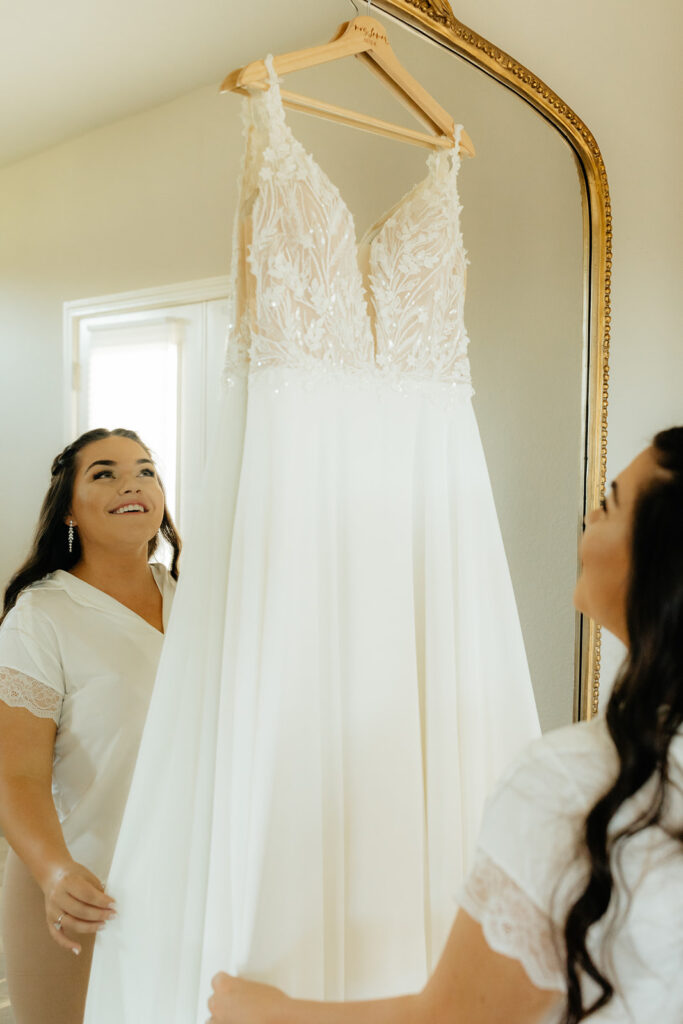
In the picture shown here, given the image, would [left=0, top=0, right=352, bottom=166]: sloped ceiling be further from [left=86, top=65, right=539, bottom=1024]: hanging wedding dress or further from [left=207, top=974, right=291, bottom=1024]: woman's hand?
[left=207, top=974, right=291, bottom=1024]: woman's hand

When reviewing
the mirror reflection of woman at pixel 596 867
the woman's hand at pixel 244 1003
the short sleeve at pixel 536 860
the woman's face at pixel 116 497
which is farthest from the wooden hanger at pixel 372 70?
the woman's hand at pixel 244 1003

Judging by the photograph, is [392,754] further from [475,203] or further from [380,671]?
[475,203]

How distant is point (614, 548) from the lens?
72 cm

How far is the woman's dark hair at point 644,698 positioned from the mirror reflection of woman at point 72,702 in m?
0.50

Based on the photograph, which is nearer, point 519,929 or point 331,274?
point 519,929

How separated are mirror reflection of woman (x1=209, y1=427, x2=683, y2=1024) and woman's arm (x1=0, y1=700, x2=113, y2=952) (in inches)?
14.6

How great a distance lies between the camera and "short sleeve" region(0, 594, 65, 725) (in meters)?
0.87

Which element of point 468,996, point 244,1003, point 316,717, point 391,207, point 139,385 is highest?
point 391,207

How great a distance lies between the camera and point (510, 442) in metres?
1.53

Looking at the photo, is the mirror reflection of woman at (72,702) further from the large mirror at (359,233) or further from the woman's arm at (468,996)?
the woman's arm at (468,996)

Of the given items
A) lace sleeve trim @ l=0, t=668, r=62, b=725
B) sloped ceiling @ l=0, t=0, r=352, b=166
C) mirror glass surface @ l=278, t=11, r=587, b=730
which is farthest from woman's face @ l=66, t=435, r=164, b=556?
mirror glass surface @ l=278, t=11, r=587, b=730

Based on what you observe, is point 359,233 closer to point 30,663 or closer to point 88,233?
point 88,233

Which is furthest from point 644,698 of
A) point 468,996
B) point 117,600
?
point 117,600

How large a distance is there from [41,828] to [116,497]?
0.33m
